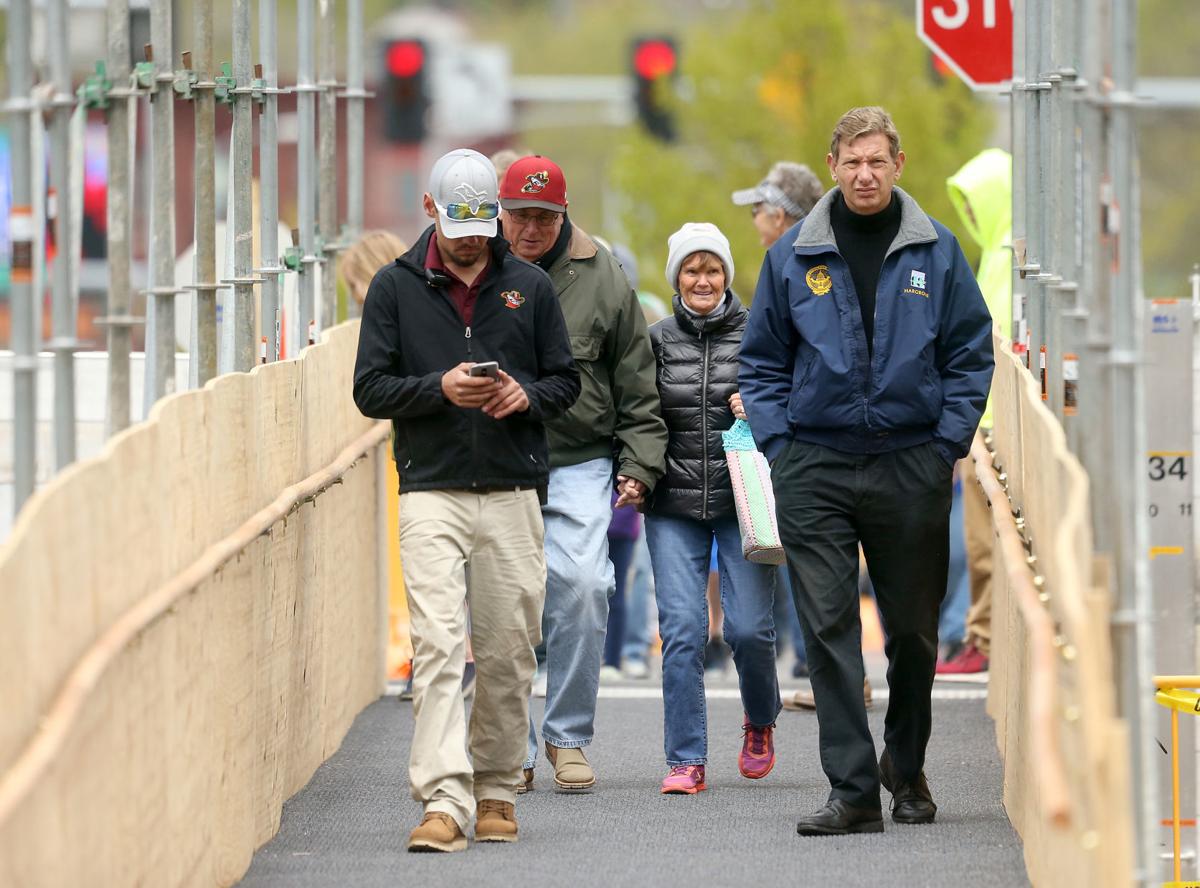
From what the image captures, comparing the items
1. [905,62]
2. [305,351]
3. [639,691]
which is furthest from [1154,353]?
[905,62]

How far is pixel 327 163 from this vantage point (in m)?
12.4

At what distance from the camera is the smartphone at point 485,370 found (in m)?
7.69

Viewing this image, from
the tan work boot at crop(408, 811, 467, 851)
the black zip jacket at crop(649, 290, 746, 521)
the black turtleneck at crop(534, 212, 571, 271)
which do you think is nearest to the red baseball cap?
the black turtleneck at crop(534, 212, 571, 271)

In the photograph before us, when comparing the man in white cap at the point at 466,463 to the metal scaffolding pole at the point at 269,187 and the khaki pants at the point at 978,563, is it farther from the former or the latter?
the khaki pants at the point at 978,563

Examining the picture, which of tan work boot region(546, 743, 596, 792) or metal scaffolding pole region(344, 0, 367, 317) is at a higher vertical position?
metal scaffolding pole region(344, 0, 367, 317)

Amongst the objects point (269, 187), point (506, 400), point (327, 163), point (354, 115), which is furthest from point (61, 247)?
point (354, 115)

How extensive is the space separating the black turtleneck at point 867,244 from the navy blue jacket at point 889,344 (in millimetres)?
34

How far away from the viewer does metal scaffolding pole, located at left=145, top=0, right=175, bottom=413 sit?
7820mm

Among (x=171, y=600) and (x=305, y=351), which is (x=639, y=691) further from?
(x=171, y=600)

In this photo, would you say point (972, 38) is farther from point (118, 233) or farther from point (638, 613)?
point (118, 233)

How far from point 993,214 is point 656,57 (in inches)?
527

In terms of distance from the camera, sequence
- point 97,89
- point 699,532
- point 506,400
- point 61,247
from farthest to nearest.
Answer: point 699,532
point 506,400
point 97,89
point 61,247

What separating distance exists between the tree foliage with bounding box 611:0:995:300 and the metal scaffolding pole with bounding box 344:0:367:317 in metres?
11.1

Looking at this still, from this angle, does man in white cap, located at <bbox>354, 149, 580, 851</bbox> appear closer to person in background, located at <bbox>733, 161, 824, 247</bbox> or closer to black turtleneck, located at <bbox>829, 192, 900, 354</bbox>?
black turtleneck, located at <bbox>829, 192, 900, 354</bbox>
